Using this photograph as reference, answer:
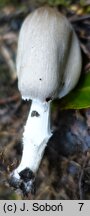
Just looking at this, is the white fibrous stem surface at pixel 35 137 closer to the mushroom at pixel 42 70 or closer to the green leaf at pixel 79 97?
the mushroom at pixel 42 70

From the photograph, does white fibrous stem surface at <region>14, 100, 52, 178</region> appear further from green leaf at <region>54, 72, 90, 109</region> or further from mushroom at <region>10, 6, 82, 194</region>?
→ green leaf at <region>54, 72, 90, 109</region>

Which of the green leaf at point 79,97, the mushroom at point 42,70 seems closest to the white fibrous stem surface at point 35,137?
the mushroom at point 42,70

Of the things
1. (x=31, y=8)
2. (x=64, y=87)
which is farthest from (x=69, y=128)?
(x=31, y=8)

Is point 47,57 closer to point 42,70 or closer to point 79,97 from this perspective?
point 42,70

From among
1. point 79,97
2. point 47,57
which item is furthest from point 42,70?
point 79,97

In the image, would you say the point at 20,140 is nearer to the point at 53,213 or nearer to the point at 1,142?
the point at 1,142
